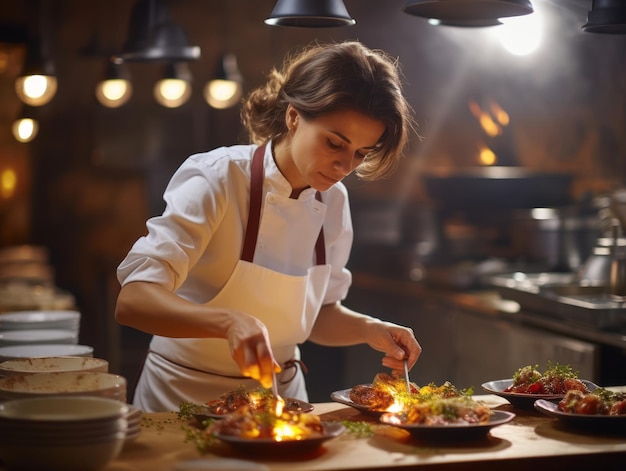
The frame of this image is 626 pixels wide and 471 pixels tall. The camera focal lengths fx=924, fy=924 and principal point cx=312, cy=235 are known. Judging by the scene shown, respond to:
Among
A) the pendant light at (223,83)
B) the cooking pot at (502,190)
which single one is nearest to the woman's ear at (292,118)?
the cooking pot at (502,190)

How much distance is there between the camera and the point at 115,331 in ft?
24.5

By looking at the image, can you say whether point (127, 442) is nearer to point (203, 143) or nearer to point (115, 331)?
point (115, 331)

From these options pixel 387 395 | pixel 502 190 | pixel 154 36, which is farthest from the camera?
pixel 502 190

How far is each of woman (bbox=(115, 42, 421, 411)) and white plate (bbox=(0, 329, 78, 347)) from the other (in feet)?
0.95

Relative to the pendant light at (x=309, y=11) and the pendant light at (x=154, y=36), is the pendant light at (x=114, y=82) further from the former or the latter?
the pendant light at (x=309, y=11)

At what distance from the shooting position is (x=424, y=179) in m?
Answer: 6.55

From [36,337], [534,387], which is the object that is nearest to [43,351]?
[36,337]

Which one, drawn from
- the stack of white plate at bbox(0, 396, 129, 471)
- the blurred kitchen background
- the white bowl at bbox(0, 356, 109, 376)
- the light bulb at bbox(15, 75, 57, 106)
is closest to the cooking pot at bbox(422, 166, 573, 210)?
the blurred kitchen background

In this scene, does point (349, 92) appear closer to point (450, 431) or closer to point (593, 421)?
point (450, 431)

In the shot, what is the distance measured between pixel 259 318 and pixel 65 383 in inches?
32.3

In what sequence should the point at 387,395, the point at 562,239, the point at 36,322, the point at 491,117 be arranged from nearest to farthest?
the point at 387,395 → the point at 36,322 → the point at 562,239 → the point at 491,117

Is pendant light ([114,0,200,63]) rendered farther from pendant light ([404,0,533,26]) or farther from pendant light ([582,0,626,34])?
pendant light ([582,0,626,34])

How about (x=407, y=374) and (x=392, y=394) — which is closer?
(x=392, y=394)

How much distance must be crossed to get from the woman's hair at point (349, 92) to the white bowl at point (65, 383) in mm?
951
